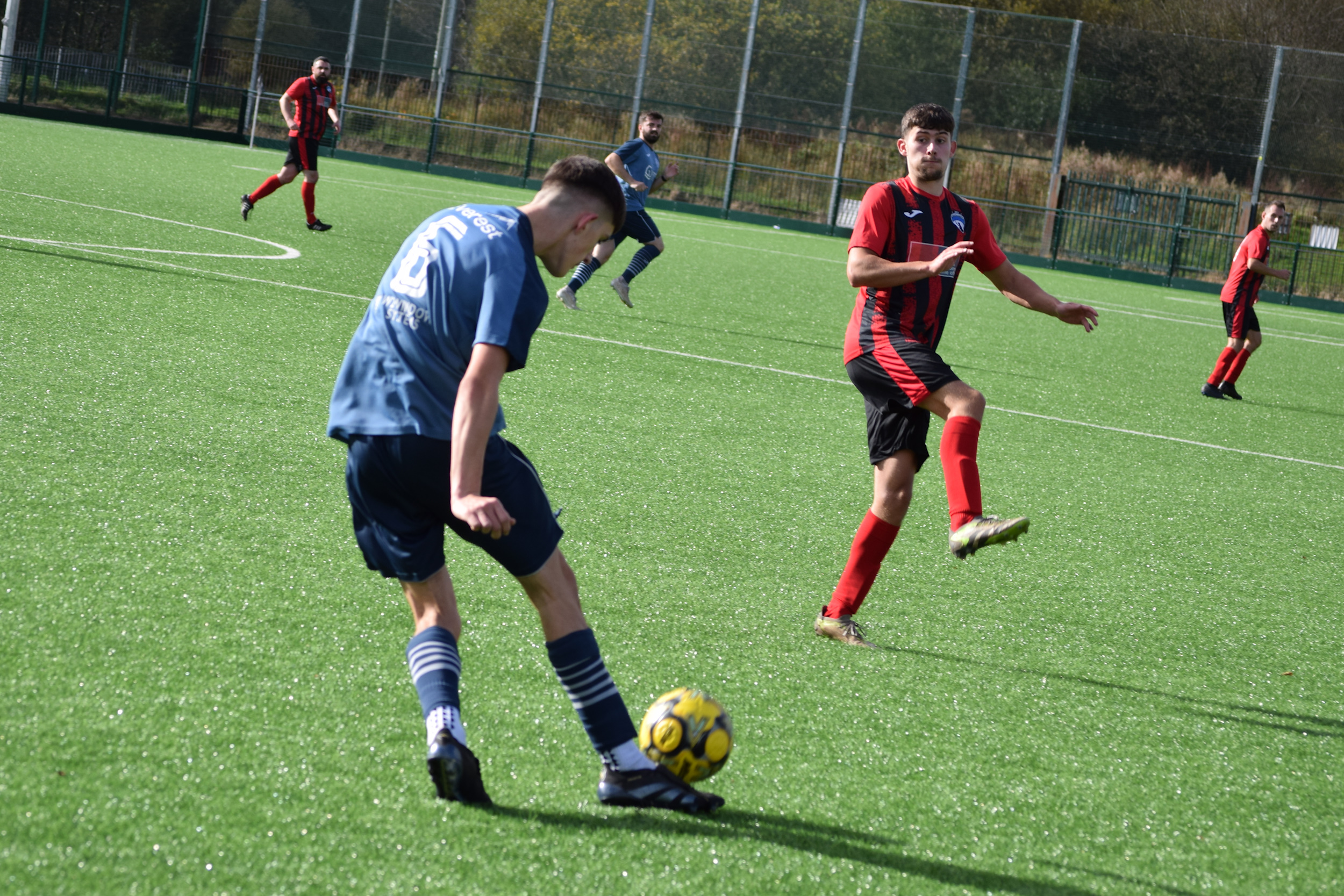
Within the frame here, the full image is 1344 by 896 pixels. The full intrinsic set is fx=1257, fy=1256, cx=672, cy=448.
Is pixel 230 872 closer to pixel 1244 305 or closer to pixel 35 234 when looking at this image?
pixel 35 234

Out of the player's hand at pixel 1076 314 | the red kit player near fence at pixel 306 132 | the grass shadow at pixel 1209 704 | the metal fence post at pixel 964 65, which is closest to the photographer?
the grass shadow at pixel 1209 704

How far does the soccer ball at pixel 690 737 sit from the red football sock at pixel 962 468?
137cm

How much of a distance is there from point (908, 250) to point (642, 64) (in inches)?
1058

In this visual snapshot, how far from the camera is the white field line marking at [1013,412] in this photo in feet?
29.9

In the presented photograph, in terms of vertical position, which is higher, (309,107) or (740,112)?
(740,112)

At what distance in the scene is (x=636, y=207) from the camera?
1188 centimetres

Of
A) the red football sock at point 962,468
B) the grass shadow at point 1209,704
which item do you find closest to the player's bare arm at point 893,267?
the red football sock at point 962,468

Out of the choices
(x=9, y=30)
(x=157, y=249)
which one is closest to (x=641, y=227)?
(x=157, y=249)

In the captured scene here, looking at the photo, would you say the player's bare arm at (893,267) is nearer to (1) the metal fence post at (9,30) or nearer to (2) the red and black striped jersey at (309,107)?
(2) the red and black striped jersey at (309,107)

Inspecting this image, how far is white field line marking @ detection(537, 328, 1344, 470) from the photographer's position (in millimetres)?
9102

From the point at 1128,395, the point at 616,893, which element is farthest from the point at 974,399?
the point at 1128,395

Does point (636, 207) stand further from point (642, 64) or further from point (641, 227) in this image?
point (642, 64)

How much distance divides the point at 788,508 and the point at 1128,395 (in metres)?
6.35

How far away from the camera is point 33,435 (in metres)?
5.01
